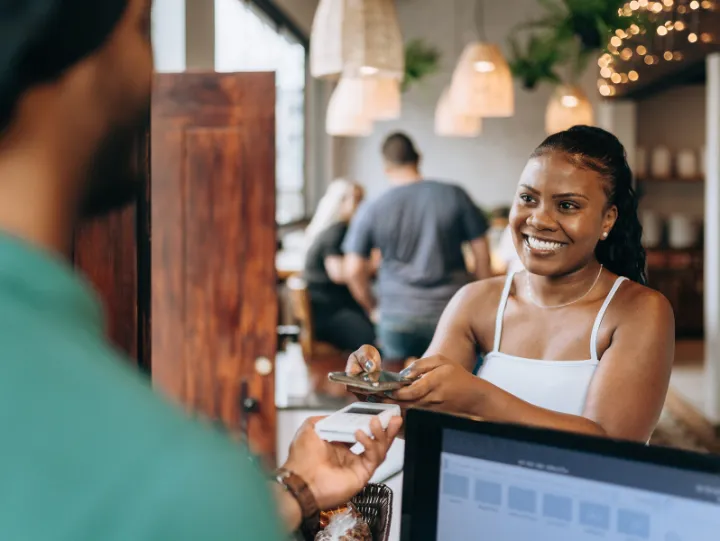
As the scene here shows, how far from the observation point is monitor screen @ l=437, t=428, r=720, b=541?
764mm

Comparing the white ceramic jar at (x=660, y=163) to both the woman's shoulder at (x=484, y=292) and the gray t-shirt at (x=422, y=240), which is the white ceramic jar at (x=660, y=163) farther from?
the woman's shoulder at (x=484, y=292)

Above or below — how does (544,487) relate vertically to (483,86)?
below

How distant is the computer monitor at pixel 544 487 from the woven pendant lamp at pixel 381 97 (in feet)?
10.4

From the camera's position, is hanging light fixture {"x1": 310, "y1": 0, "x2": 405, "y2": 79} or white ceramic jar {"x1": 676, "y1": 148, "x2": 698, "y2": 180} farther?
white ceramic jar {"x1": 676, "y1": 148, "x2": 698, "y2": 180}

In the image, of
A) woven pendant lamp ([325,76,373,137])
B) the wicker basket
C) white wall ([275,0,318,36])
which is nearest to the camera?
the wicker basket

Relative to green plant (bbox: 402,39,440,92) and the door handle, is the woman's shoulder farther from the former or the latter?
green plant (bbox: 402,39,440,92)

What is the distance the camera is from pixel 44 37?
1.37 feet

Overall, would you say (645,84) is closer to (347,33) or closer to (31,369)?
(347,33)

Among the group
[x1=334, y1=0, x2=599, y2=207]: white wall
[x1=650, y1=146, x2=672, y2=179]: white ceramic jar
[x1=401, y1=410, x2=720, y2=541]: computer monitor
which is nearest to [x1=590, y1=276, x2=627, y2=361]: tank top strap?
[x1=401, y1=410, x2=720, y2=541]: computer monitor

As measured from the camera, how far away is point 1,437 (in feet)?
1.18

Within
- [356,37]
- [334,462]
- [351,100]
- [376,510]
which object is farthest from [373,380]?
[351,100]

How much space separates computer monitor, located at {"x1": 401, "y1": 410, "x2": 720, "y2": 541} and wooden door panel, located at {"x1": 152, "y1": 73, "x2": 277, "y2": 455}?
257 cm

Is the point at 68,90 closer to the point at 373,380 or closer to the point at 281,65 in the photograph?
the point at 373,380

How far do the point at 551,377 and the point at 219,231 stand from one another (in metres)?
1.99
